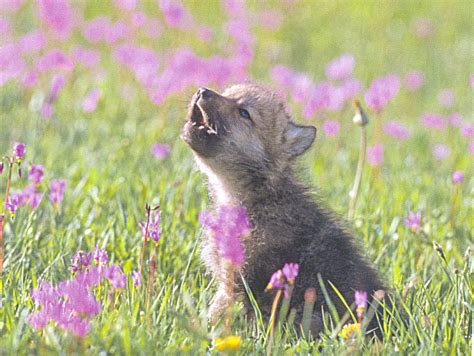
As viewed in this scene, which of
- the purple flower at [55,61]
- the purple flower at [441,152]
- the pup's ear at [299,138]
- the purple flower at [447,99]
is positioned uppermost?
the purple flower at [55,61]

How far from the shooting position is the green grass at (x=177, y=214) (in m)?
3.11

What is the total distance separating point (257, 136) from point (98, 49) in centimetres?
556

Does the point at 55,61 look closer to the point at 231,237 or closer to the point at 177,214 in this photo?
the point at 177,214

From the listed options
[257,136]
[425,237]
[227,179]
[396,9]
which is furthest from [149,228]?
[396,9]

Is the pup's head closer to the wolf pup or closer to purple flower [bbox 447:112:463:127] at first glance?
the wolf pup

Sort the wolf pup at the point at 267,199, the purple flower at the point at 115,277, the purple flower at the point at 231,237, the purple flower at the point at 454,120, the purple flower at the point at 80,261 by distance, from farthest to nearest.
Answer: the purple flower at the point at 454,120 → the wolf pup at the point at 267,199 → the purple flower at the point at 80,261 → the purple flower at the point at 115,277 → the purple flower at the point at 231,237

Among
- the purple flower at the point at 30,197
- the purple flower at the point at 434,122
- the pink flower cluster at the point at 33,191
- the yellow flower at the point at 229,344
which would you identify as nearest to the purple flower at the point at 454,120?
the purple flower at the point at 434,122

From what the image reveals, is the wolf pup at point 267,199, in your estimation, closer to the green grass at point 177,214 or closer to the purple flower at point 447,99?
the green grass at point 177,214

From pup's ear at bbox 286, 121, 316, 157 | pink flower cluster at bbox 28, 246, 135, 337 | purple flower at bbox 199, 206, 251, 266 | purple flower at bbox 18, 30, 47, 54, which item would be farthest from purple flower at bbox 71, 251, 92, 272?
purple flower at bbox 18, 30, 47, 54

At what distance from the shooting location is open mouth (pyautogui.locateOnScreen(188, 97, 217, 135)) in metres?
4.24

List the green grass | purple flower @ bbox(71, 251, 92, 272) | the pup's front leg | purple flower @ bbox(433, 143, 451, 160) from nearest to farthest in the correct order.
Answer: the green grass
purple flower @ bbox(71, 251, 92, 272)
the pup's front leg
purple flower @ bbox(433, 143, 451, 160)

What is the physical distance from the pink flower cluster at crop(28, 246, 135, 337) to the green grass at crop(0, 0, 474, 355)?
45 mm

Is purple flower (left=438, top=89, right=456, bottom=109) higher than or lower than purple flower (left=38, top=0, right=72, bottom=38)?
lower

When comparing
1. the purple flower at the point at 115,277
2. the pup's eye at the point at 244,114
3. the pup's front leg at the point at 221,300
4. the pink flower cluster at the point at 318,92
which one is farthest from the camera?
the pink flower cluster at the point at 318,92
